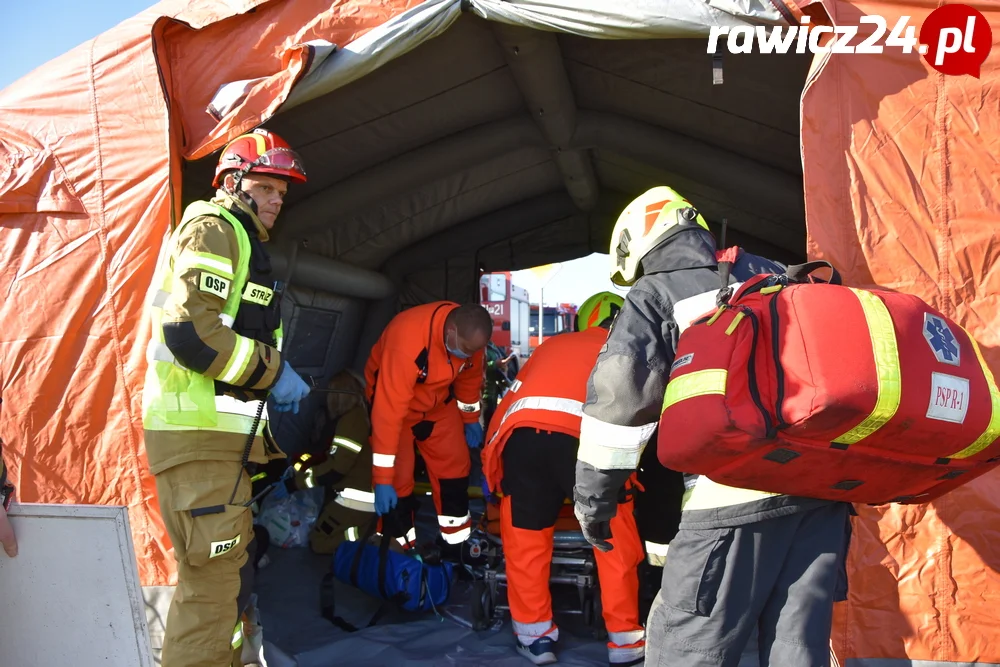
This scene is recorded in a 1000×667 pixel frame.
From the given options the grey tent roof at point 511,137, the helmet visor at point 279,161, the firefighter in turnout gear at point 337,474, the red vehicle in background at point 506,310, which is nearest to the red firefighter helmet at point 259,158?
the helmet visor at point 279,161

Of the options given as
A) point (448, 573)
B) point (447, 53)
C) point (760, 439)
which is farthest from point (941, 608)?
point (447, 53)

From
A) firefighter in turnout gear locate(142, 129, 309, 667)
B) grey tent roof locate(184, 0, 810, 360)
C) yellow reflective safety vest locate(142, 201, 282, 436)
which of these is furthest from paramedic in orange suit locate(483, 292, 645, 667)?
grey tent roof locate(184, 0, 810, 360)

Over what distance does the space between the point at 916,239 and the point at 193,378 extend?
2.68 meters

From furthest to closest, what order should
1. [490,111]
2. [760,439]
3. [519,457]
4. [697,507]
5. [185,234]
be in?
[490,111] → [519,457] → [185,234] → [697,507] → [760,439]

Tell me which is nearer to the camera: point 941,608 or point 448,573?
point 941,608

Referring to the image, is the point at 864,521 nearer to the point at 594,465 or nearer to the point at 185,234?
the point at 594,465

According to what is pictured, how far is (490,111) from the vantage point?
462cm

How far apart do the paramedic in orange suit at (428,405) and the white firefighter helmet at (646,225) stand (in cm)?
157

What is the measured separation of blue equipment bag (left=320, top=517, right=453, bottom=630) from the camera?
11.8 ft

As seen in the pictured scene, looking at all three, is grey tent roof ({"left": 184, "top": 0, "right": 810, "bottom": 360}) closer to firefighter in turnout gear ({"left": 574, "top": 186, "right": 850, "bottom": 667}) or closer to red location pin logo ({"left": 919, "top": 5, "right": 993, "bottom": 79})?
red location pin logo ({"left": 919, "top": 5, "right": 993, "bottom": 79})

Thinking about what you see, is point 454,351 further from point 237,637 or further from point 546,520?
point 237,637

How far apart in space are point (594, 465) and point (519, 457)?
1.13 metres

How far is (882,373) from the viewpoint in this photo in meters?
1.60

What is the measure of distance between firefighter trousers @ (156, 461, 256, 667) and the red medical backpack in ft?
5.10
